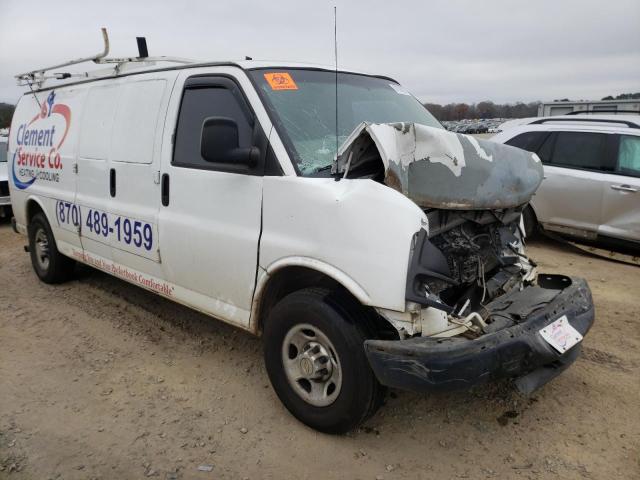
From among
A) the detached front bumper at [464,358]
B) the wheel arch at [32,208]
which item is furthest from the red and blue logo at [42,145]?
the detached front bumper at [464,358]

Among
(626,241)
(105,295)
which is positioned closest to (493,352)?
(105,295)

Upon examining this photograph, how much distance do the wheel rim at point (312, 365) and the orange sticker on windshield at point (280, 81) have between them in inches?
60.0

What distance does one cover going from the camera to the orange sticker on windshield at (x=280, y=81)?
3.36m

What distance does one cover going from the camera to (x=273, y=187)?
10.1 ft

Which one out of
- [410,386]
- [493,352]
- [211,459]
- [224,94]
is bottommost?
[211,459]

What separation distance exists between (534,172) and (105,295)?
4333mm

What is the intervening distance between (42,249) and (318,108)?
414cm

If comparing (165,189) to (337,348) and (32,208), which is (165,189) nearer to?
(337,348)

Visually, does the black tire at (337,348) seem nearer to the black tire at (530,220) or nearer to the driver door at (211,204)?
the driver door at (211,204)

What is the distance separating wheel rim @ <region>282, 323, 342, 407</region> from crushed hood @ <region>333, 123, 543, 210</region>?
0.94 m

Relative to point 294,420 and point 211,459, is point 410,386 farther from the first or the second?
point 211,459

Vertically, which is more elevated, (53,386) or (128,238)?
(128,238)

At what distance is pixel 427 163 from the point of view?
9.51ft

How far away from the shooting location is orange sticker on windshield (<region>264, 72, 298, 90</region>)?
3.36 meters
